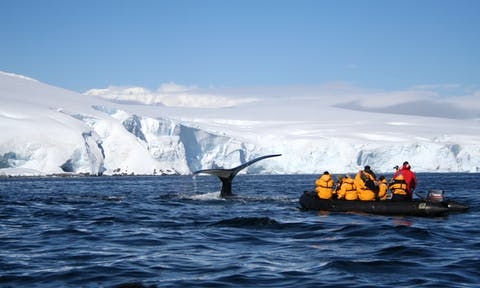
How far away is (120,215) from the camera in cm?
2130

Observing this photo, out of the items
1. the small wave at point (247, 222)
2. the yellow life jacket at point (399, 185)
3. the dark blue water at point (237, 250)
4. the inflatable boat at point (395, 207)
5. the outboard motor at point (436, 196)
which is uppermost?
the yellow life jacket at point (399, 185)

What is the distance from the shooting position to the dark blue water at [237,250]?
403 inches

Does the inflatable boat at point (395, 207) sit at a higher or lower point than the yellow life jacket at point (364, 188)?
lower

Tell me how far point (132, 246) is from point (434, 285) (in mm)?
6263

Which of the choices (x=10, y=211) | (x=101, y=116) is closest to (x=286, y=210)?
(x=10, y=211)

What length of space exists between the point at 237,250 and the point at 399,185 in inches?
397

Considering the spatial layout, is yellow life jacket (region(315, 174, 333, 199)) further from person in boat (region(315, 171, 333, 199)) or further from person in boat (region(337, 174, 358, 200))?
person in boat (region(337, 174, 358, 200))

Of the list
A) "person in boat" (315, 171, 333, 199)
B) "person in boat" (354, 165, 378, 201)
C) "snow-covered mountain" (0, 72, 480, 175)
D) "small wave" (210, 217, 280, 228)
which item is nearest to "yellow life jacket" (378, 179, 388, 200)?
"person in boat" (354, 165, 378, 201)

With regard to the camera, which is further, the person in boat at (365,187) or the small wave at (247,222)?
the person in boat at (365,187)

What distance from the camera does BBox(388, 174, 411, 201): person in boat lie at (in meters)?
21.7

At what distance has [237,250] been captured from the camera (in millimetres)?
13180

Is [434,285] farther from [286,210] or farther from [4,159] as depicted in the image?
[4,159]

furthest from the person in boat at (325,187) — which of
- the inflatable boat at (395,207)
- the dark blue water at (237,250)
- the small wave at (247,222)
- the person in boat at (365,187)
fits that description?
the small wave at (247,222)

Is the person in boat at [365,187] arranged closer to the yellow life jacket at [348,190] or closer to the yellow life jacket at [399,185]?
the yellow life jacket at [348,190]
